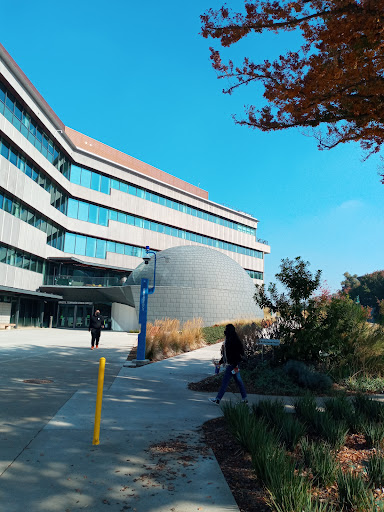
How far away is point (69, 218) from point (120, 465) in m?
43.6

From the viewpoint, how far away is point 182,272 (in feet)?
122

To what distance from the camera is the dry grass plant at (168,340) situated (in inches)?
603

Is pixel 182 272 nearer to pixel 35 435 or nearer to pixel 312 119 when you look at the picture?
pixel 312 119

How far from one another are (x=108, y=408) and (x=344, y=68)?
7.61 metres

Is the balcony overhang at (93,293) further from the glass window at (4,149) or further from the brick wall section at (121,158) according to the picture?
the brick wall section at (121,158)

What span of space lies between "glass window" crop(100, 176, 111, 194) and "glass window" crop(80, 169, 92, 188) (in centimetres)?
173

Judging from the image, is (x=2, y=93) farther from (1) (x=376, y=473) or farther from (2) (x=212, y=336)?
(1) (x=376, y=473)

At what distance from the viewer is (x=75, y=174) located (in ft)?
153

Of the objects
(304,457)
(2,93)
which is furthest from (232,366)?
(2,93)

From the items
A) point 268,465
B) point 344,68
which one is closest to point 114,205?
point 344,68

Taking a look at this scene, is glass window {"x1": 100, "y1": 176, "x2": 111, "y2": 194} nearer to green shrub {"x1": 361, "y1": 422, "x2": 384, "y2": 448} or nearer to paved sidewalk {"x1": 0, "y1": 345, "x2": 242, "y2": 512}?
paved sidewalk {"x1": 0, "y1": 345, "x2": 242, "y2": 512}

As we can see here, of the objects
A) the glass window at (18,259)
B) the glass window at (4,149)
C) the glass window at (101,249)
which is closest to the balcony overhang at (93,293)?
the glass window at (18,259)

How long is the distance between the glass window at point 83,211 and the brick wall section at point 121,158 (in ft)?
29.7

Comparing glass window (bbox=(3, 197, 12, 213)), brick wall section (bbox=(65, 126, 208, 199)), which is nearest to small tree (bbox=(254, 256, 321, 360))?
glass window (bbox=(3, 197, 12, 213))
